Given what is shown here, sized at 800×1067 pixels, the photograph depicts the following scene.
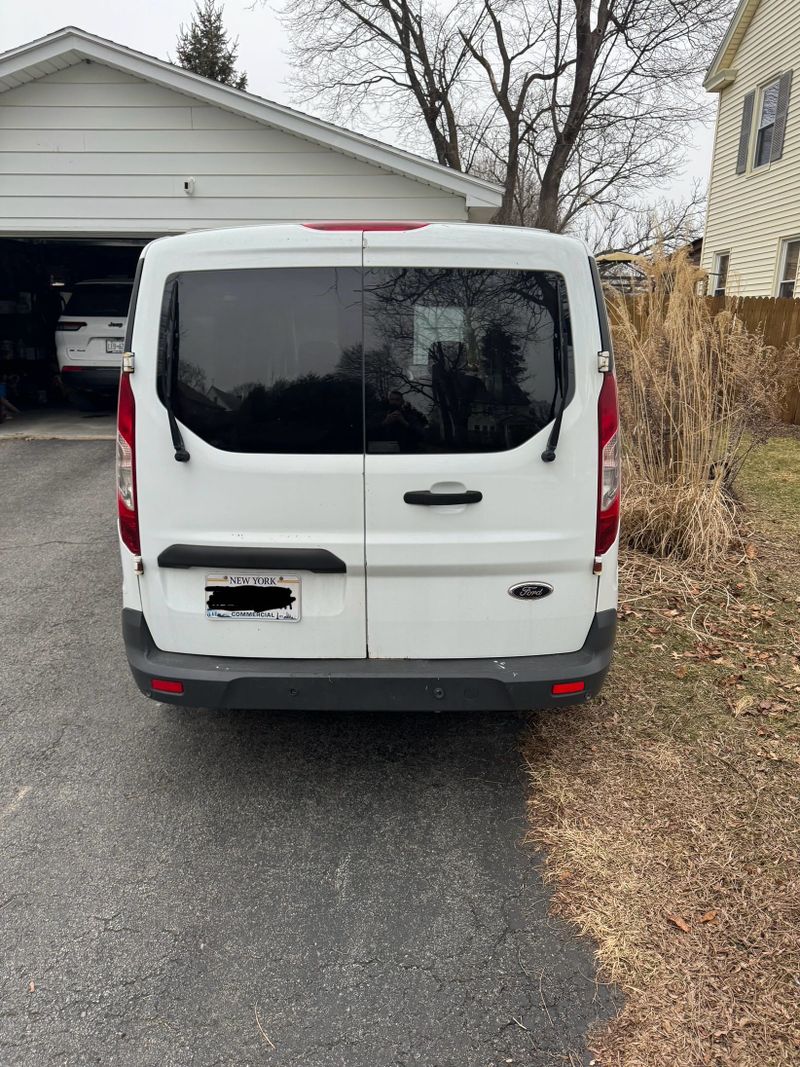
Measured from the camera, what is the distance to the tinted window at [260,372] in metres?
2.58

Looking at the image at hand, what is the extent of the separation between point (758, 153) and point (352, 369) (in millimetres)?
16796

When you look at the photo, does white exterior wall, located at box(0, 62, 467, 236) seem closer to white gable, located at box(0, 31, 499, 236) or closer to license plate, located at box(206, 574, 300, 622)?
white gable, located at box(0, 31, 499, 236)

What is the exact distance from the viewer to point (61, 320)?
1058 cm

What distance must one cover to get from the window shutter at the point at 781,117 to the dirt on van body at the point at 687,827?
13534 mm

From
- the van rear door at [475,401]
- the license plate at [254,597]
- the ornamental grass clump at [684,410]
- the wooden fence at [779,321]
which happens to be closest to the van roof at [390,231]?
the van rear door at [475,401]

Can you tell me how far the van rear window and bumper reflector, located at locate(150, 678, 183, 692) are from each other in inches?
34.5

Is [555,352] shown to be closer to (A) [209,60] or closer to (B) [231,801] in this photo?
(B) [231,801]

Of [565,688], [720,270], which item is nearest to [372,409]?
[565,688]

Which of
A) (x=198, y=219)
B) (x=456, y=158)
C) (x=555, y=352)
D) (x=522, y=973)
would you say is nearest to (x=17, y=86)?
(x=198, y=219)

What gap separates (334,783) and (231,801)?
412 mm

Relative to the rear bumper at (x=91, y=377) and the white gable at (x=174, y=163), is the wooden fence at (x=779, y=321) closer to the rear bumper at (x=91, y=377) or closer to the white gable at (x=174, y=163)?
the white gable at (x=174, y=163)

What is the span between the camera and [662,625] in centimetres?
458

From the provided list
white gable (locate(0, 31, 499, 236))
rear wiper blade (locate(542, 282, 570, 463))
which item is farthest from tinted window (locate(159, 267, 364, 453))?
white gable (locate(0, 31, 499, 236))

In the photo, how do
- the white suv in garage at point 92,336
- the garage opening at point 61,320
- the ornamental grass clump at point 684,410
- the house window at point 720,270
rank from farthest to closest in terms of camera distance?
the house window at point 720,270 → the garage opening at point 61,320 → the white suv in garage at point 92,336 → the ornamental grass clump at point 684,410
